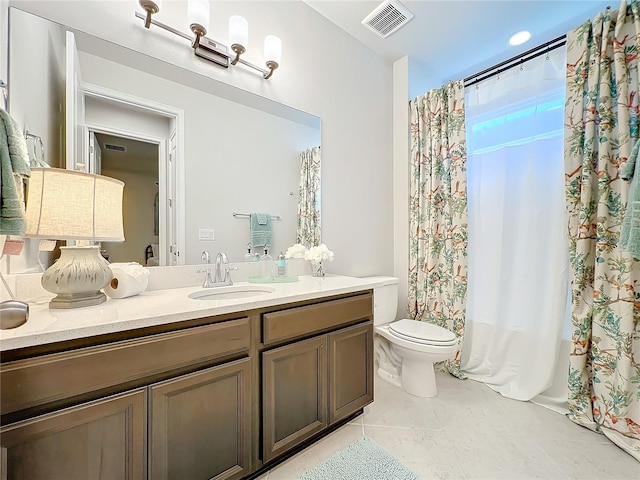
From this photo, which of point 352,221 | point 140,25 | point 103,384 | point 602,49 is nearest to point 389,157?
point 352,221

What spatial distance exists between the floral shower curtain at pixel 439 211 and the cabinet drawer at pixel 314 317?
937 millimetres

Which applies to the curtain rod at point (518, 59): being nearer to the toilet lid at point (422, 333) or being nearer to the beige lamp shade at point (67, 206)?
the toilet lid at point (422, 333)

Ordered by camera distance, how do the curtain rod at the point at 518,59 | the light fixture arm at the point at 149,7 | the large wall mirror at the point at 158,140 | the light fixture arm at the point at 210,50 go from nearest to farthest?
the large wall mirror at the point at 158,140 → the light fixture arm at the point at 149,7 → the light fixture arm at the point at 210,50 → the curtain rod at the point at 518,59

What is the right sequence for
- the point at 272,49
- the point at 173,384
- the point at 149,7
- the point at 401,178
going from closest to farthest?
the point at 173,384, the point at 149,7, the point at 272,49, the point at 401,178

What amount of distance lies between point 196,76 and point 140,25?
30cm

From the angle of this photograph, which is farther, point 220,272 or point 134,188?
point 220,272

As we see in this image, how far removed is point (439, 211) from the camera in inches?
90.7

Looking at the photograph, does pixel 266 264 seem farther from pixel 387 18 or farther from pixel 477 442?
pixel 387 18

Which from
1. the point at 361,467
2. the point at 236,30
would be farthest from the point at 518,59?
the point at 361,467

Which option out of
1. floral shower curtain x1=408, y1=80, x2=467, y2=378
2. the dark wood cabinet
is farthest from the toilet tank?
the dark wood cabinet

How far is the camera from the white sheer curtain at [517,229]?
181 centimetres

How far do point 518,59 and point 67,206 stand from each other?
2765 mm

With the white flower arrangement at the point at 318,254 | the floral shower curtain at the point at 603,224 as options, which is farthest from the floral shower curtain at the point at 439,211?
the white flower arrangement at the point at 318,254

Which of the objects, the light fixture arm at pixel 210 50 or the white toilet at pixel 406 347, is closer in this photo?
the light fixture arm at pixel 210 50
